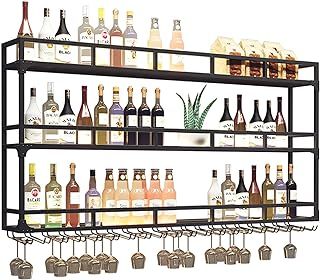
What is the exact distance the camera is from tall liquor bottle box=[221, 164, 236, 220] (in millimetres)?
3639

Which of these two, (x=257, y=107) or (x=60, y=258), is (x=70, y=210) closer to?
(x=60, y=258)

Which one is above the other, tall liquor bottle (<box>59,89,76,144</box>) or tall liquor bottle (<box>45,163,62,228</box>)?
tall liquor bottle (<box>59,89,76,144</box>)

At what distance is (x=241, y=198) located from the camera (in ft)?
12.1

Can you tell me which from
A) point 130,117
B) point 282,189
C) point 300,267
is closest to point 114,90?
point 130,117

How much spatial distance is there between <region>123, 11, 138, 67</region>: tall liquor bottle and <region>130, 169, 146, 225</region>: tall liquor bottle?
1.45 ft

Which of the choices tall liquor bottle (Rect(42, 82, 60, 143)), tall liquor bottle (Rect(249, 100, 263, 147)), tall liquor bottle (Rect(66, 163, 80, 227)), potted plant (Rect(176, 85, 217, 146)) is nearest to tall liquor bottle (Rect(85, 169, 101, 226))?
tall liquor bottle (Rect(66, 163, 80, 227))

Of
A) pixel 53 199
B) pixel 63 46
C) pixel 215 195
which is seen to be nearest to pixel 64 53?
pixel 63 46

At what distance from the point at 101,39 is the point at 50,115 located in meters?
0.38

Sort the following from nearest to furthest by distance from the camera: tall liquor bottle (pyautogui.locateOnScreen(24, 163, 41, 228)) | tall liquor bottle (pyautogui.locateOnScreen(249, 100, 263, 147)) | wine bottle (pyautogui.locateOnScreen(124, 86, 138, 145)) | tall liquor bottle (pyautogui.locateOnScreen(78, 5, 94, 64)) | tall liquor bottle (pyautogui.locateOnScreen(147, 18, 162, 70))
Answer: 1. tall liquor bottle (pyautogui.locateOnScreen(24, 163, 41, 228))
2. tall liquor bottle (pyautogui.locateOnScreen(78, 5, 94, 64))
3. wine bottle (pyautogui.locateOnScreen(124, 86, 138, 145))
4. tall liquor bottle (pyautogui.locateOnScreen(147, 18, 162, 70))
5. tall liquor bottle (pyautogui.locateOnScreen(249, 100, 263, 147))

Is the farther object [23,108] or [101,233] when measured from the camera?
[101,233]

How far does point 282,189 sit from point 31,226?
116 cm

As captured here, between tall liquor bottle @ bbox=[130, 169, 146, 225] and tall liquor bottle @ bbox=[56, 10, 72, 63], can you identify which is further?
tall liquor bottle @ bbox=[130, 169, 146, 225]

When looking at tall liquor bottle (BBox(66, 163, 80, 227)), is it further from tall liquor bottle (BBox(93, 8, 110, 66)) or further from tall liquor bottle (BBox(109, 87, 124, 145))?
tall liquor bottle (BBox(93, 8, 110, 66))

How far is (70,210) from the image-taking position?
129 inches
